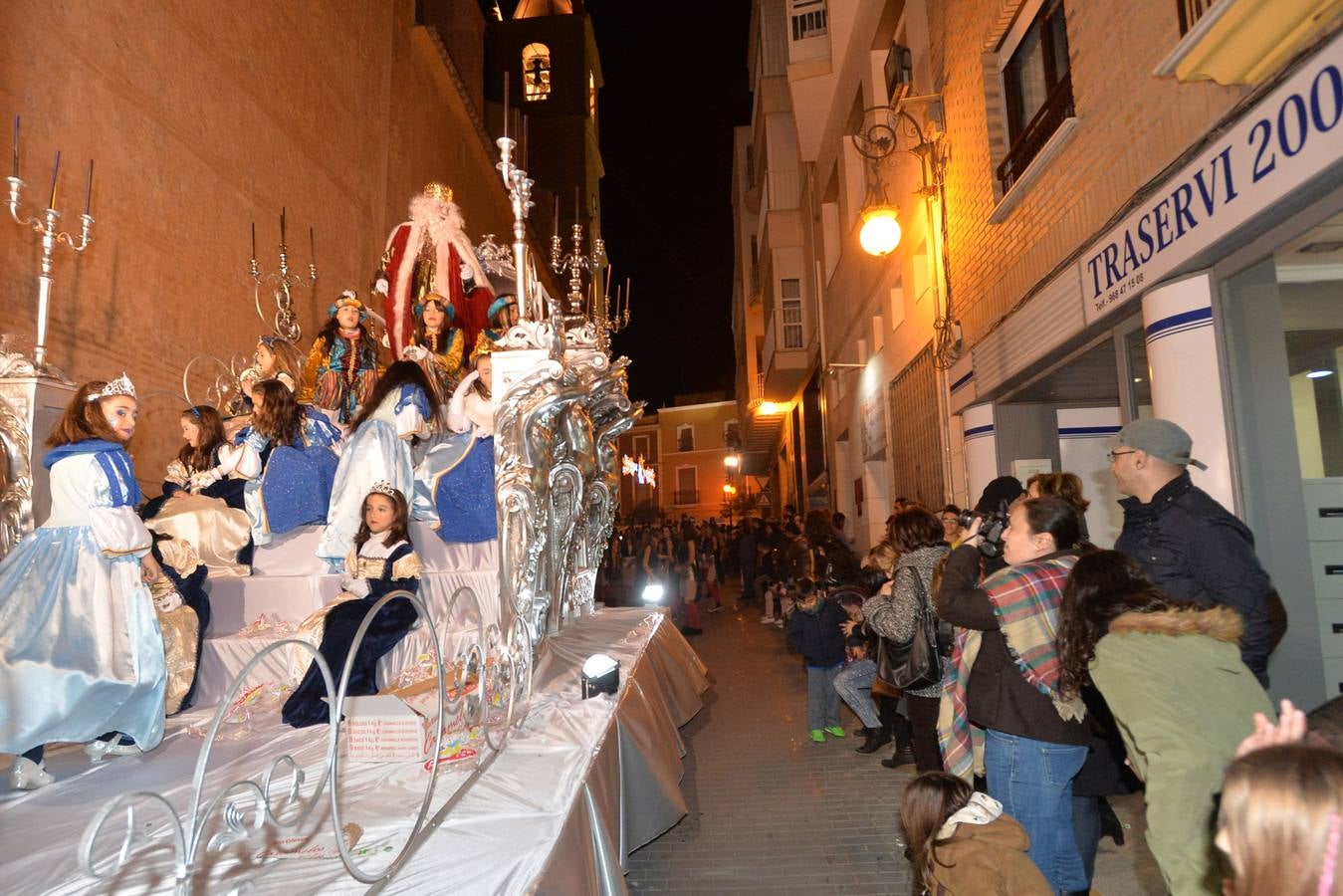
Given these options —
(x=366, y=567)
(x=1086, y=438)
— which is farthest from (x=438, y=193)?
(x=1086, y=438)

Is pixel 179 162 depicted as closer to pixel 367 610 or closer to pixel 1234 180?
pixel 367 610

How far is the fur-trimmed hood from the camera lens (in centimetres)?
190

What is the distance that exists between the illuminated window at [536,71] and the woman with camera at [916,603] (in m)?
23.5

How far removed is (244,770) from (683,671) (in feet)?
12.8

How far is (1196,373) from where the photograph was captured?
12.9 ft

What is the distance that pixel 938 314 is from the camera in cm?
A: 848

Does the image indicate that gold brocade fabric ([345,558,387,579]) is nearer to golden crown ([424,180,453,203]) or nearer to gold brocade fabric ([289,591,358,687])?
gold brocade fabric ([289,591,358,687])

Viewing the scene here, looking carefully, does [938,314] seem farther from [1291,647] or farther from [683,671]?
[1291,647]

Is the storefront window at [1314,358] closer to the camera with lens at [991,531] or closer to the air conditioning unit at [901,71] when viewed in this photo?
the camera with lens at [991,531]

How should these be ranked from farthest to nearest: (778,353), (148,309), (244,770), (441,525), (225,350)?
(778,353), (225,350), (148,309), (441,525), (244,770)

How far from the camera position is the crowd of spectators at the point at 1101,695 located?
1.15 meters

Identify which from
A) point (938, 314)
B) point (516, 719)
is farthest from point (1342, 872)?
point (938, 314)

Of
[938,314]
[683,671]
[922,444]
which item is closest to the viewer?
[683,671]

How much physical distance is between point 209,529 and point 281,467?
0.50 metres
